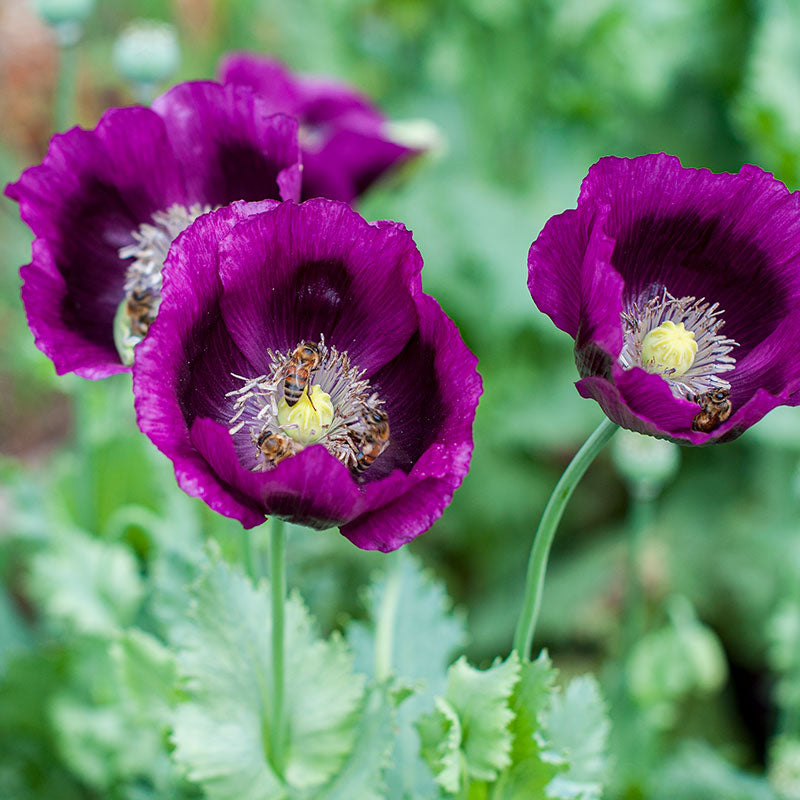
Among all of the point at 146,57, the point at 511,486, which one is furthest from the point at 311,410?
the point at 511,486

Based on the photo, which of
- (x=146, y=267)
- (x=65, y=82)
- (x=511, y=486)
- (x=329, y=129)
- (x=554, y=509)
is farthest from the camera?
(x=511, y=486)

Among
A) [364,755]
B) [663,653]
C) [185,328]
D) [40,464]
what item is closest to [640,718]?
[663,653]

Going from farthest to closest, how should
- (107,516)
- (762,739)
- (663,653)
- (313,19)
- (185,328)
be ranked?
(313,19)
(762,739)
(107,516)
(663,653)
(185,328)

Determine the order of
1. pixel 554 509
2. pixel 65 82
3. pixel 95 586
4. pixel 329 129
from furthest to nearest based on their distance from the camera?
pixel 329 129 → pixel 65 82 → pixel 95 586 → pixel 554 509

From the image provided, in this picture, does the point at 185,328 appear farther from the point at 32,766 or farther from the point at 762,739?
the point at 762,739

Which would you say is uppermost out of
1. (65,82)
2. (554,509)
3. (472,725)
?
(65,82)

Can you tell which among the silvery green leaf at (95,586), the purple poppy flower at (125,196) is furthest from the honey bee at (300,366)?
the silvery green leaf at (95,586)

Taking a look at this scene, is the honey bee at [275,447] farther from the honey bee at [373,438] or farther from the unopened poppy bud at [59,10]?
the unopened poppy bud at [59,10]

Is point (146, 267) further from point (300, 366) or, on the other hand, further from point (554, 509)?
point (554, 509)
